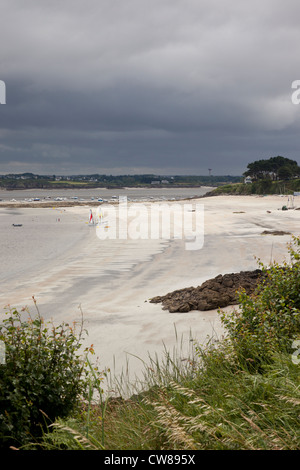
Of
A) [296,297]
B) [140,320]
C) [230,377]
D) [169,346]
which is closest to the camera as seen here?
[230,377]

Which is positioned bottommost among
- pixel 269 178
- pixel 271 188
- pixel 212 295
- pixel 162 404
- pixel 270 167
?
pixel 212 295

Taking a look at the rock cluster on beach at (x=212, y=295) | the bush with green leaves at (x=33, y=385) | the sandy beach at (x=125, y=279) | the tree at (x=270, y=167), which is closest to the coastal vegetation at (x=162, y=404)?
the bush with green leaves at (x=33, y=385)

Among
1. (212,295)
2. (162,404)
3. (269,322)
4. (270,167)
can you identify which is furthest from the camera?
(270,167)

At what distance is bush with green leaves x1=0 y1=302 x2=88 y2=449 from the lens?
378 centimetres

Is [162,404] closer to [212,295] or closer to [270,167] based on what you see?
[212,295]

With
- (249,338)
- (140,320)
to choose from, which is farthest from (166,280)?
(249,338)

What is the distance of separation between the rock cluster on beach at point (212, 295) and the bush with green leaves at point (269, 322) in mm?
3773

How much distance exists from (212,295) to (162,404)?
747 cm

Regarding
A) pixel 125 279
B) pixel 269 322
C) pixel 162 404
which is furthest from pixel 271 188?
pixel 162 404

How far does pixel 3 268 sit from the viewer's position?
2153 cm

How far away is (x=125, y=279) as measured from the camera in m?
16.9

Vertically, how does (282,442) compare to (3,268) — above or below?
above

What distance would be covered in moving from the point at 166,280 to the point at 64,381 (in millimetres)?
12056
